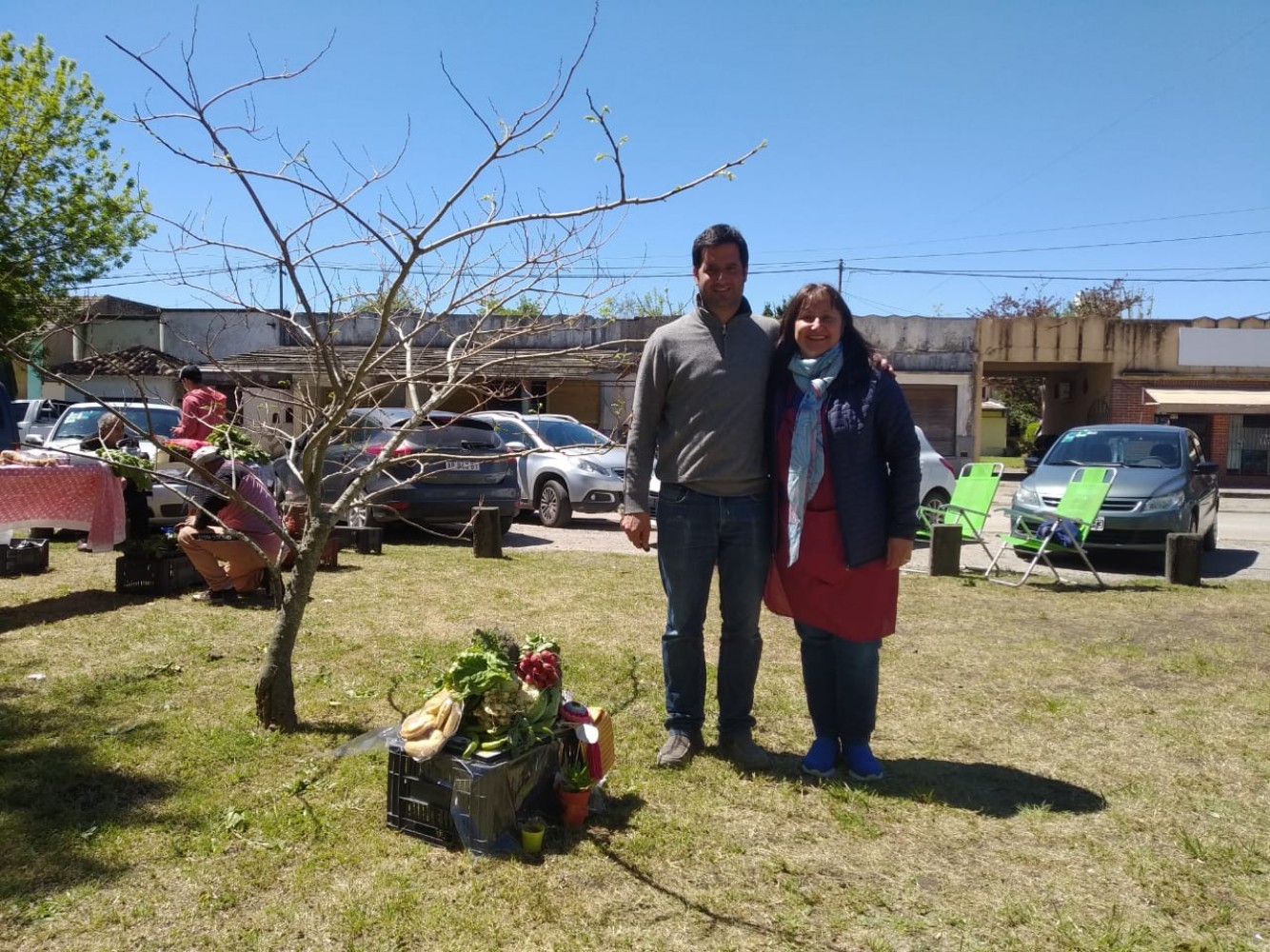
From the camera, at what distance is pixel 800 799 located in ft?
11.3

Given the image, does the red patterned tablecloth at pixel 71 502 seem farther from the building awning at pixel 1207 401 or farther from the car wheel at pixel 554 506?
the building awning at pixel 1207 401

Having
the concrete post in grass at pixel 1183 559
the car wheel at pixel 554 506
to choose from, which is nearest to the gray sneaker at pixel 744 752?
the concrete post in grass at pixel 1183 559

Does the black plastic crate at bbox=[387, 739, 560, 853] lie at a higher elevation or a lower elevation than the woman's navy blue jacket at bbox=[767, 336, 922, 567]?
lower

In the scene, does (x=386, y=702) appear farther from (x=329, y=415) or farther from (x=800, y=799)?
(x=800, y=799)

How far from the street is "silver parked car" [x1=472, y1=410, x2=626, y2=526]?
0.30m

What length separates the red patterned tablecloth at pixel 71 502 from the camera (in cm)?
646

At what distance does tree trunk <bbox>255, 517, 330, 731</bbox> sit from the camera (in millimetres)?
3838

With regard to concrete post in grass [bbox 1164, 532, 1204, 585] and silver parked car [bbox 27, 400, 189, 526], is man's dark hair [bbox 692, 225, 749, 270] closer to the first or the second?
silver parked car [bbox 27, 400, 189, 526]

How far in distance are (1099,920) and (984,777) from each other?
1072mm

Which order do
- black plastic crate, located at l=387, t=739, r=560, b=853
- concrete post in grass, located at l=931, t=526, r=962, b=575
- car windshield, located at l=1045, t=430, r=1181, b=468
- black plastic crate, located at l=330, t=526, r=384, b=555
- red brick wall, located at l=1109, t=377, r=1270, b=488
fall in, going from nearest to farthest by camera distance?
black plastic crate, located at l=387, t=739, r=560, b=853
concrete post in grass, located at l=931, t=526, r=962, b=575
black plastic crate, located at l=330, t=526, r=384, b=555
car windshield, located at l=1045, t=430, r=1181, b=468
red brick wall, located at l=1109, t=377, r=1270, b=488

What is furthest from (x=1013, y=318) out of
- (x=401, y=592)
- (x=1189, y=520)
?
(x=401, y=592)

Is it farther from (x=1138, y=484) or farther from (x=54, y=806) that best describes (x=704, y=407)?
(x=1138, y=484)

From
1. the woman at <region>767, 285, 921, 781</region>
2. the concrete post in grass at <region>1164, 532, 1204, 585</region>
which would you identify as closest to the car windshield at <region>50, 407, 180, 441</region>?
the woman at <region>767, 285, 921, 781</region>

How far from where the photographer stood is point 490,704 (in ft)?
10.0
